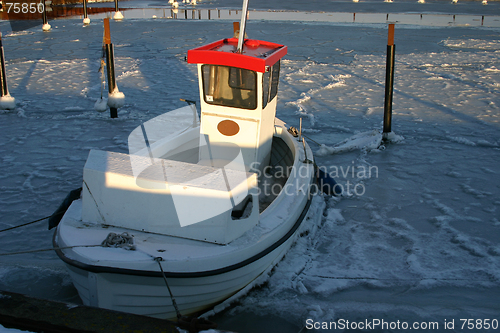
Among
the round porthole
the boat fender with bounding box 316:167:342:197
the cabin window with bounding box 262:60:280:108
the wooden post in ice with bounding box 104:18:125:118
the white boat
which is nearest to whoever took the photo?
the white boat

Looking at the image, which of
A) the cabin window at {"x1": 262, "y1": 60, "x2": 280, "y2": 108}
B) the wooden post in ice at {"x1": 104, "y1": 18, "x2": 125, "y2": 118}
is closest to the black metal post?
the wooden post in ice at {"x1": 104, "y1": 18, "x2": 125, "y2": 118}

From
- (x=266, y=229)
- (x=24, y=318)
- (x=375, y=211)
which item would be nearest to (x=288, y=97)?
(x=375, y=211)

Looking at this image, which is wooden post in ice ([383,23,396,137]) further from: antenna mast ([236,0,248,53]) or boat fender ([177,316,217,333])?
boat fender ([177,316,217,333])

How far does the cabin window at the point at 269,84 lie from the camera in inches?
201

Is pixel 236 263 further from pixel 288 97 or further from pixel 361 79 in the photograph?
pixel 361 79

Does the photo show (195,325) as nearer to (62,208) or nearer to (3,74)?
(62,208)

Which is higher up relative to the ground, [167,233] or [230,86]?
[230,86]

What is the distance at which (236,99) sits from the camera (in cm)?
512

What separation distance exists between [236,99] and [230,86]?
0.17 meters

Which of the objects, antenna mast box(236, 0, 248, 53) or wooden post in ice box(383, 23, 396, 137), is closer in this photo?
antenna mast box(236, 0, 248, 53)

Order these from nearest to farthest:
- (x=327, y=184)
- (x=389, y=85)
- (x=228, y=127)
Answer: (x=228, y=127)
(x=327, y=184)
(x=389, y=85)

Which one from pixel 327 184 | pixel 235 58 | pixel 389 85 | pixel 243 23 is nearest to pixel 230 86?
pixel 235 58

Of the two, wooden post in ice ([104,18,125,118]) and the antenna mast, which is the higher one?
the antenna mast

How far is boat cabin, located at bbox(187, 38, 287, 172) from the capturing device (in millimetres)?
4914
